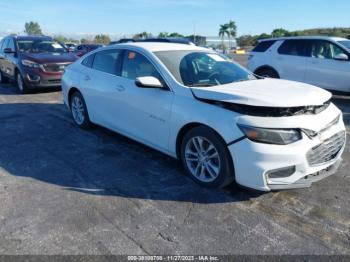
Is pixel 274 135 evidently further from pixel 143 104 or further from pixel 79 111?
pixel 79 111

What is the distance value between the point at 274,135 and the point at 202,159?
921 millimetres

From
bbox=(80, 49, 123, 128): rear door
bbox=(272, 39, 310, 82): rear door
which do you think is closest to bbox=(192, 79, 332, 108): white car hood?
Result: bbox=(80, 49, 123, 128): rear door

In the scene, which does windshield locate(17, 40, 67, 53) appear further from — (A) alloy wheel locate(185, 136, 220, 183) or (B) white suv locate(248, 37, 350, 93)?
(A) alloy wheel locate(185, 136, 220, 183)

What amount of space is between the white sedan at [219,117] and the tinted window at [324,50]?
4.94m

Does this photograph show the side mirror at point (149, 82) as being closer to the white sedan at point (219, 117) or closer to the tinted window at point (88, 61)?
the white sedan at point (219, 117)

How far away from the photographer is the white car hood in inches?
133

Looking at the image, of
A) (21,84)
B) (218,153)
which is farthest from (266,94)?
(21,84)

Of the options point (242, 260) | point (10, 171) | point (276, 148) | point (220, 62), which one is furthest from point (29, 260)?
point (220, 62)

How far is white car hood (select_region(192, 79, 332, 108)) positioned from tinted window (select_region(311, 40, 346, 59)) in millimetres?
5268

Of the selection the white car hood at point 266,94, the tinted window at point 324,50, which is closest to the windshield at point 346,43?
the tinted window at point 324,50

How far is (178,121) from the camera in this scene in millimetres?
3922

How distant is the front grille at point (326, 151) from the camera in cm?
333

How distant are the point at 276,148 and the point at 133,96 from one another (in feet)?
7.02

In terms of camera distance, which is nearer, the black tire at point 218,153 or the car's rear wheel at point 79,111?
the black tire at point 218,153
